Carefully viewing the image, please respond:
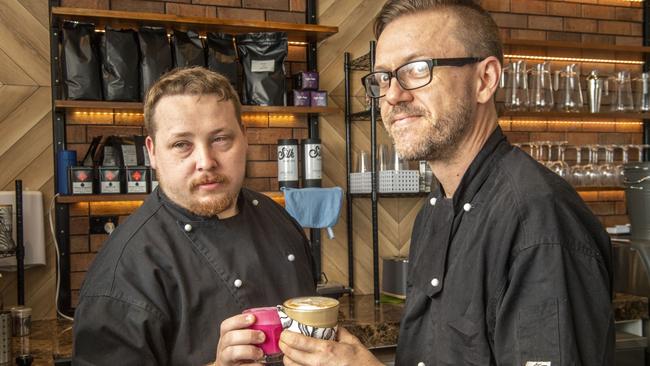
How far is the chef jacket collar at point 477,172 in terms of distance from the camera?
1.48m

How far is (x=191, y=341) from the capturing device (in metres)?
1.66

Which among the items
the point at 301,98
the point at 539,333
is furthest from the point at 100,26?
the point at 539,333

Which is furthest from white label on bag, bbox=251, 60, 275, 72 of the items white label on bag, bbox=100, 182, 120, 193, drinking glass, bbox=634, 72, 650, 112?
drinking glass, bbox=634, 72, 650, 112

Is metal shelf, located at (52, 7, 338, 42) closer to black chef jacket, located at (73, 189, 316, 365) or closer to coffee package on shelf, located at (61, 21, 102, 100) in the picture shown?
coffee package on shelf, located at (61, 21, 102, 100)

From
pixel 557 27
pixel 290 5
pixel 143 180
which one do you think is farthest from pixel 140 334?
pixel 557 27

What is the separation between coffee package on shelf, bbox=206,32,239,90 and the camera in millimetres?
3498

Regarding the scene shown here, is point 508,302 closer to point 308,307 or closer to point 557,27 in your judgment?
point 308,307

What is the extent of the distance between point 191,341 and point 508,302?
83 centimetres

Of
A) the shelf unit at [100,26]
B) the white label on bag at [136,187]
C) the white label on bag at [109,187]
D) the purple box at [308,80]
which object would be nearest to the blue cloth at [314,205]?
the shelf unit at [100,26]

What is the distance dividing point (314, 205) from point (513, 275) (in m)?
2.38

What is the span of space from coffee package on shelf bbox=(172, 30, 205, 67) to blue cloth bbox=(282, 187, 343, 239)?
0.87 meters

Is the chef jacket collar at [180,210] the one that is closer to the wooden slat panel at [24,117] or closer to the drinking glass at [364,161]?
the wooden slat panel at [24,117]

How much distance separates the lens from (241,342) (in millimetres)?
1354

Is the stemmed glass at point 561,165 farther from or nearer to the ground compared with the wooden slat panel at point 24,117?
nearer to the ground
